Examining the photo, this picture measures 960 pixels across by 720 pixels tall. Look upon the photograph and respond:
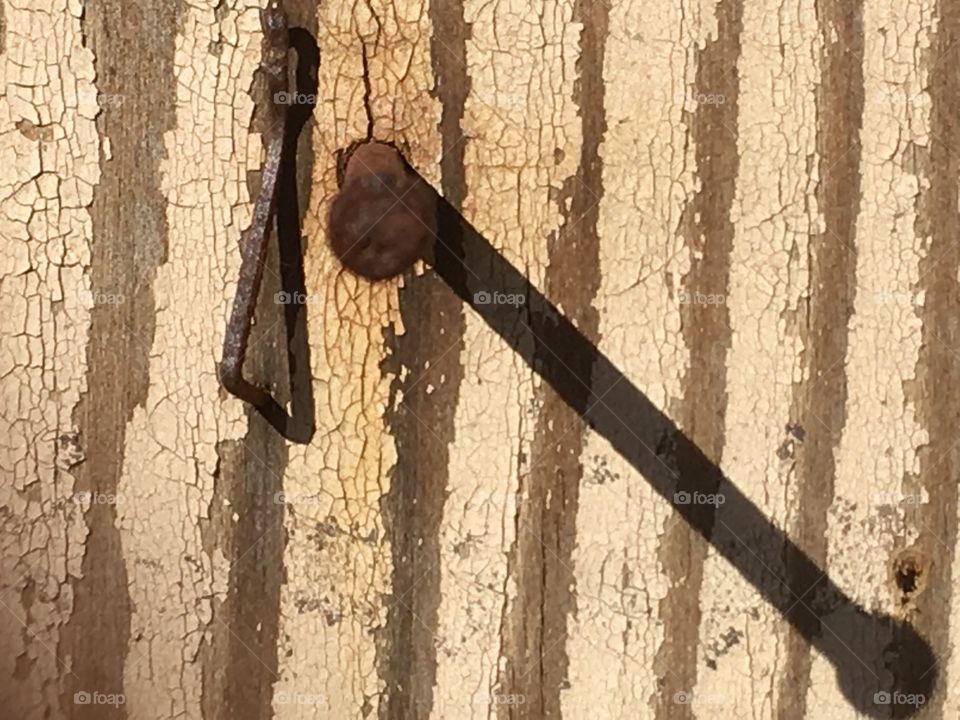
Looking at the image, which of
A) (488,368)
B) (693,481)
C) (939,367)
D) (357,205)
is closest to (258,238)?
(357,205)

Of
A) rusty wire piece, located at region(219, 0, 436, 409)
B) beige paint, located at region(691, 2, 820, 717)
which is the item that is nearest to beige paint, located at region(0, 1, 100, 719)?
rusty wire piece, located at region(219, 0, 436, 409)

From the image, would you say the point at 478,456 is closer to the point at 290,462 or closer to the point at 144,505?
the point at 290,462

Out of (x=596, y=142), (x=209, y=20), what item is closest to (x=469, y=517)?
(x=596, y=142)

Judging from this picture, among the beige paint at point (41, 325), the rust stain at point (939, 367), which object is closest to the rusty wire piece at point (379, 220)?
the beige paint at point (41, 325)

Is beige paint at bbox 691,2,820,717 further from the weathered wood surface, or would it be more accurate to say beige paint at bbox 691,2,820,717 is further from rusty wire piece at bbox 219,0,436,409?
rusty wire piece at bbox 219,0,436,409

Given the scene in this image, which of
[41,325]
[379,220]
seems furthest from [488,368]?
[41,325]

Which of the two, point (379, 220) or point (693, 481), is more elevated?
point (379, 220)

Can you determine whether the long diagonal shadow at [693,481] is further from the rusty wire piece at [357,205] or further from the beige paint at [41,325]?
the beige paint at [41,325]

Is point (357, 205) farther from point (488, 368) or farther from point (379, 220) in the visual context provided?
point (488, 368)
